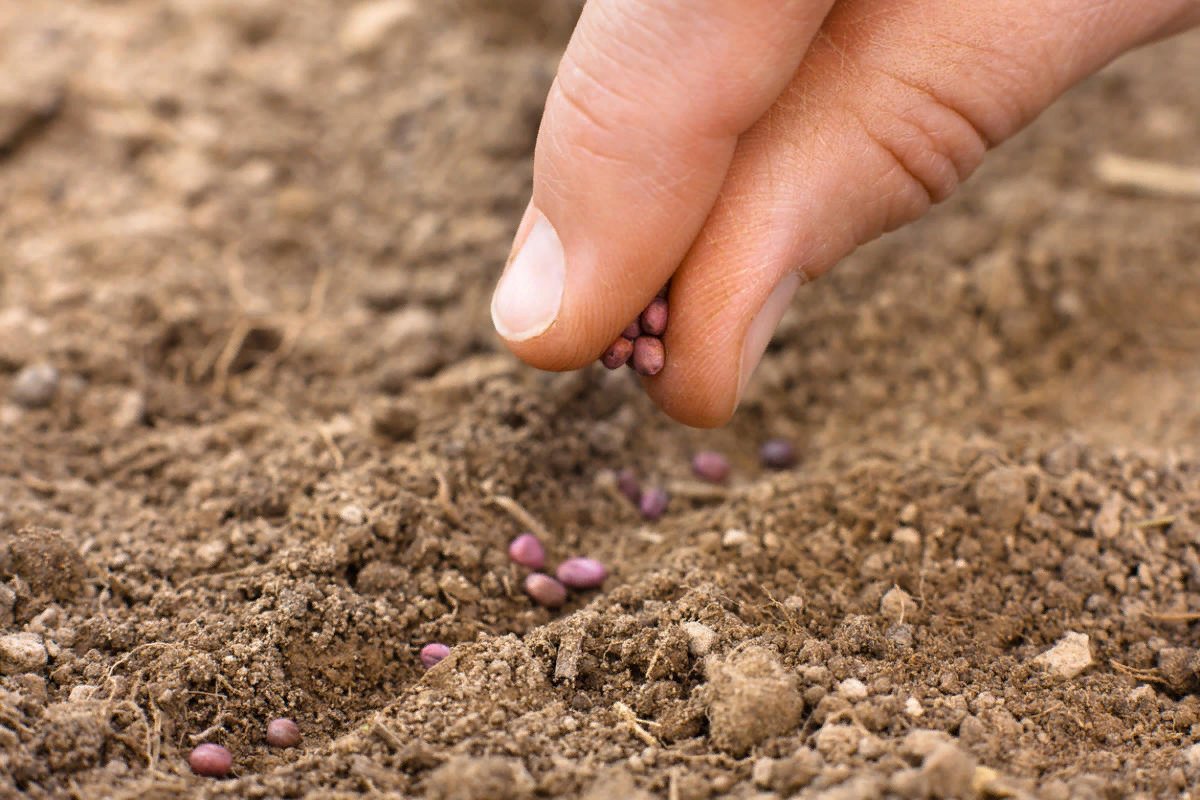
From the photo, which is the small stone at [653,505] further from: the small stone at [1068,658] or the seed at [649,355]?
the small stone at [1068,658]

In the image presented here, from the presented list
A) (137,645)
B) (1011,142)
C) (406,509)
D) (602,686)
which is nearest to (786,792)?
(602,686)

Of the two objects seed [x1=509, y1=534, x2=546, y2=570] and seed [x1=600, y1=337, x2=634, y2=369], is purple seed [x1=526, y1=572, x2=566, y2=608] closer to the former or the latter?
seed [x1=509, y1=534, x2=546, y2=570]

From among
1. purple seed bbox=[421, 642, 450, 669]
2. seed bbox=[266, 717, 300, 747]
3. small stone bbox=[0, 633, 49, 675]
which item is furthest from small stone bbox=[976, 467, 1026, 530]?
small stone bbox=[0, 633, 49, 675]

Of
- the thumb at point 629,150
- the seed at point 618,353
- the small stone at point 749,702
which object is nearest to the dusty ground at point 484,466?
the small stone at point 749,702

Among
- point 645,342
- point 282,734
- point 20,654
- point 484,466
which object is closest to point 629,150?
point 645,342

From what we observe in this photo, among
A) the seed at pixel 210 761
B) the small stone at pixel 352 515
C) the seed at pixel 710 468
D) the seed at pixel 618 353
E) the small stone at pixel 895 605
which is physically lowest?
the seed at pixel 710 468

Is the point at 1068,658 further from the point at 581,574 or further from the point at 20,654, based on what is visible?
the point at 20,654

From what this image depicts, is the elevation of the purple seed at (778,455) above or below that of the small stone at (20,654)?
below
